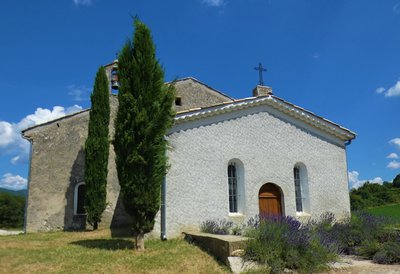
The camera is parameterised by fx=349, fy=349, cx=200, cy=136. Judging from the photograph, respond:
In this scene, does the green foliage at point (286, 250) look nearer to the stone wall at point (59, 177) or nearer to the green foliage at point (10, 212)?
the stone wall at point (59, 177)

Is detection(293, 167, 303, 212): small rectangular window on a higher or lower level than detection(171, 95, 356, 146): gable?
lower

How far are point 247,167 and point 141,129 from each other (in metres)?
5.08

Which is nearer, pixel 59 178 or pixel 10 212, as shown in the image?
pixel 59 178

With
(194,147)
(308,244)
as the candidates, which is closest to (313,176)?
(194,147)

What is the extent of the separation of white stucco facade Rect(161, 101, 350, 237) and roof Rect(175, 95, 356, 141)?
0.47ft

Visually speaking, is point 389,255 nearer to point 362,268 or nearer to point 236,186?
point 362,268

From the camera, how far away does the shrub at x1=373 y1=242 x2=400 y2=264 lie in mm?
9258

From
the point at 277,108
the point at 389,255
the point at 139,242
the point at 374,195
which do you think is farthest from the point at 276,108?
the point at 374,195

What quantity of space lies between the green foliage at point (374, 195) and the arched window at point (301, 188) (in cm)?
3542

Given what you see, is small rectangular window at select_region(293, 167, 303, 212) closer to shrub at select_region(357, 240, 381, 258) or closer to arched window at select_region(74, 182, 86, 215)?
shrub at select_region(357, 240, 381, 258)

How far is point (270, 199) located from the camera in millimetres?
14211

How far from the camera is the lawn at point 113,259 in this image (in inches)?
337

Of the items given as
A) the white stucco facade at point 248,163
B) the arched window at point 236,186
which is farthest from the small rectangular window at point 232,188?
the white stucco facade at point 248,163

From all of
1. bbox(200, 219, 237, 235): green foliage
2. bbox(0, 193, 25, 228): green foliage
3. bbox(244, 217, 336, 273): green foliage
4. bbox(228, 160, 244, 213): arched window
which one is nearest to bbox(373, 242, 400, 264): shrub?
bbox(244, 217, 336, 273): green foliage
